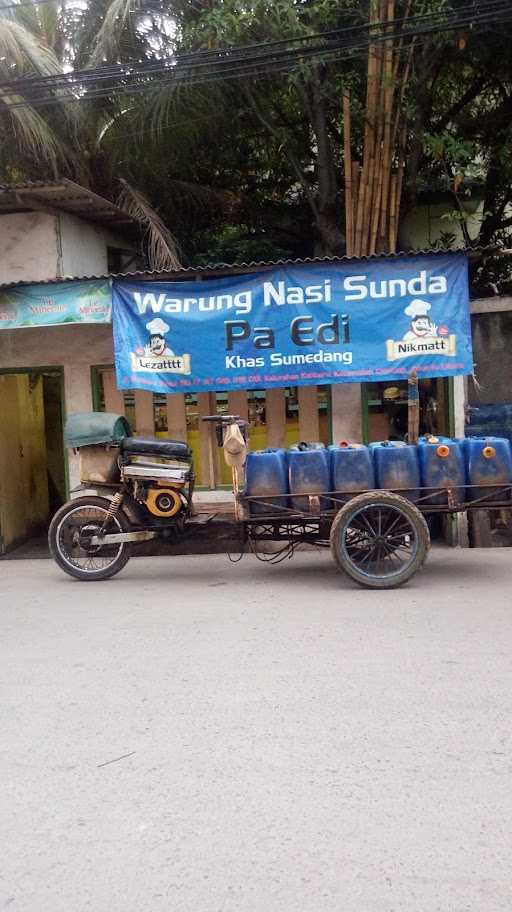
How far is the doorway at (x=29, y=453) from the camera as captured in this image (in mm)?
10688

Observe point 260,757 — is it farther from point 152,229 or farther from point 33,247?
point 152,229

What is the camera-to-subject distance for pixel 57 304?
9.02 meters

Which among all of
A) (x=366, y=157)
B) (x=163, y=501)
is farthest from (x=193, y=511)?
(x=366, y=157)

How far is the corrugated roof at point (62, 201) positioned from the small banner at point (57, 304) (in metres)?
1.11

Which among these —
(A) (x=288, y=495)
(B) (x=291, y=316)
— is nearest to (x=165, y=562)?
(A) (x=288, y=495)

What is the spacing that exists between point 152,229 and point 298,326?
325 centimetres

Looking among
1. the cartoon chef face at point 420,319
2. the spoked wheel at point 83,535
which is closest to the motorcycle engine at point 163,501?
the spoked wheel at point 83,535

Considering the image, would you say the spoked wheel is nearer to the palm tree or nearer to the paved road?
the paved road

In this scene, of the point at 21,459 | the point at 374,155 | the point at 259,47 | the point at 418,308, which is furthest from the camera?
the point at 21,459

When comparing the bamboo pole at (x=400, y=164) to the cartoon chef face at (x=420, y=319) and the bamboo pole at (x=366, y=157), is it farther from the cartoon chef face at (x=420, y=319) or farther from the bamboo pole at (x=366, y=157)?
the cartoon chef face at (x=420, y=319)

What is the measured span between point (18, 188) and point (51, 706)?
6640 mm

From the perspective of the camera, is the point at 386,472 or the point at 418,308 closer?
the point at 386,472

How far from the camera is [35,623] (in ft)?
20.7

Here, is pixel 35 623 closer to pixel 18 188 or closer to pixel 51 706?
pixel 51 706
